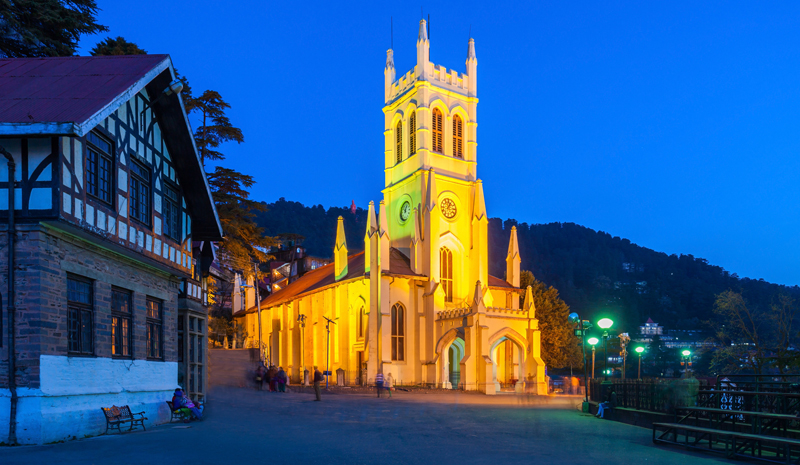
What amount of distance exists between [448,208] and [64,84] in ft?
128

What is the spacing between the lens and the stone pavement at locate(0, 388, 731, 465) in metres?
10.9

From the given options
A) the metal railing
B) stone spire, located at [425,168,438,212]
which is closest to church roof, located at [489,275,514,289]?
stone spire, located at [425,168,438,212]

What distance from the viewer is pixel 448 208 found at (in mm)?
52000

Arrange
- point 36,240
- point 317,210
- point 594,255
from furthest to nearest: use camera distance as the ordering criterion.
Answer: point 317,210 < point 594,255 < point 36,240

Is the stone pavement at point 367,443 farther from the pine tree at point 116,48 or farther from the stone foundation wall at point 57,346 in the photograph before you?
the pine tree at point 116,48

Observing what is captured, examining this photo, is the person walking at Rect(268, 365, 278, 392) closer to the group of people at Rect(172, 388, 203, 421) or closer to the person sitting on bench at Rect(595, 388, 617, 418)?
the group of people at Rect(172, 388, 203, 421)

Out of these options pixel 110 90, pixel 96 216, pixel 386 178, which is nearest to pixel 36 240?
pixel 96 216

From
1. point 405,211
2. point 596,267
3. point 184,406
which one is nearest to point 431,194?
point 405,211

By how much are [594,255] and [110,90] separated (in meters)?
156

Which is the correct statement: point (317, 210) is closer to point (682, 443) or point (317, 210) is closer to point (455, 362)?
point (455, 362)

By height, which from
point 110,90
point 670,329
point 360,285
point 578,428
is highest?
point 110,90

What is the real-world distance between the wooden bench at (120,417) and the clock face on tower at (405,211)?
38.3 meters

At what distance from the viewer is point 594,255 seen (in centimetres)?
16025

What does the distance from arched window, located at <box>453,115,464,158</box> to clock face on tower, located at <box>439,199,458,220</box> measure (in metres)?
4.65
